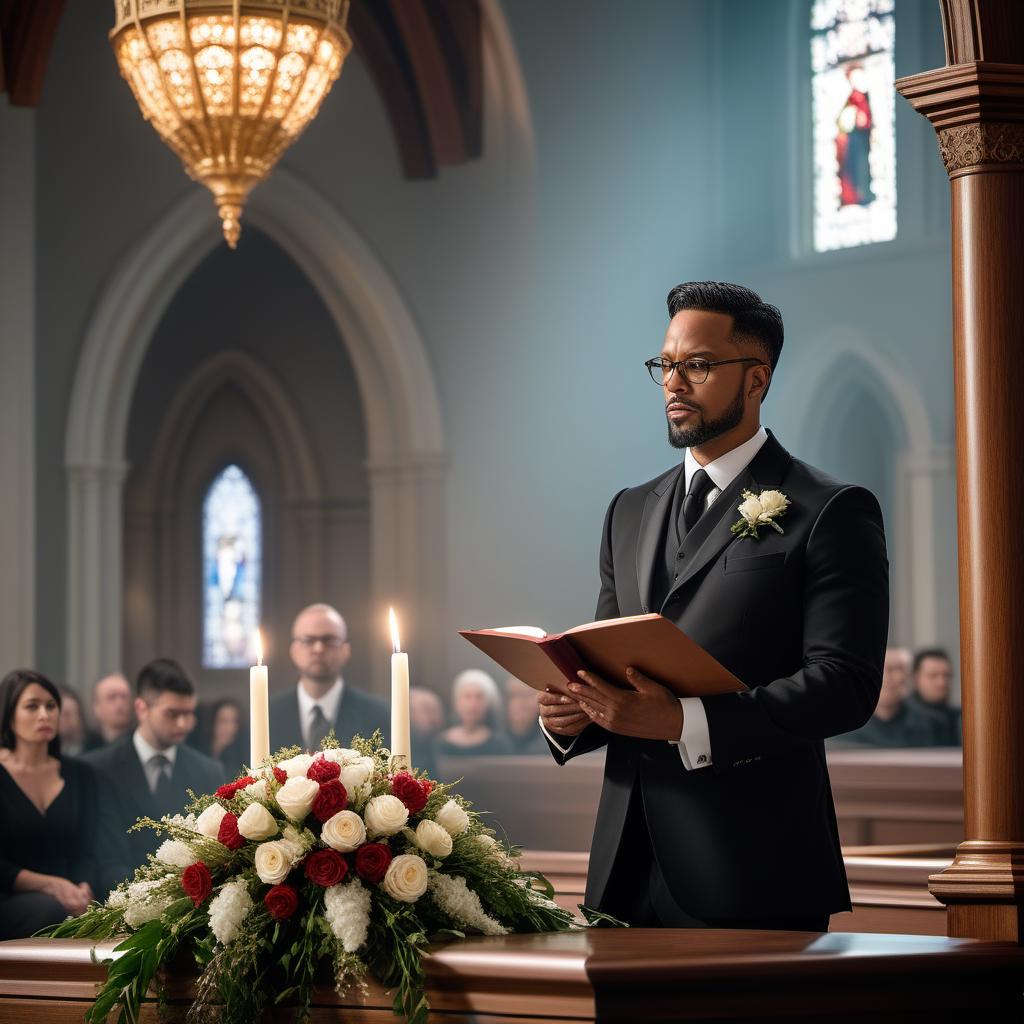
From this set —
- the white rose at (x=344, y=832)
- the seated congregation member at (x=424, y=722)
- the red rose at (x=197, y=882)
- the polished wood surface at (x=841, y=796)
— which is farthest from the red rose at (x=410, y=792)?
the seated congregation member at (x=424, y=722)

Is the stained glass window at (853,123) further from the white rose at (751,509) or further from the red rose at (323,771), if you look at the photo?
the red rose at (323,771)

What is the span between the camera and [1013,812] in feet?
11.1

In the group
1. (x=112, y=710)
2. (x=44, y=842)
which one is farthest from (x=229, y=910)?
(x=112, y=710)

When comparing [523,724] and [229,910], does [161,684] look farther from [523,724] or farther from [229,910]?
[229,910]

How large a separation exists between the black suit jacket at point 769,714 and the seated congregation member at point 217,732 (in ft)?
24.2

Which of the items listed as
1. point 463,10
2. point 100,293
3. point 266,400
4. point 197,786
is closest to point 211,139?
point 197,786

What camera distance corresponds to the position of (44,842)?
262 inches

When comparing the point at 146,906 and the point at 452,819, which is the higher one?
the point at 452,819

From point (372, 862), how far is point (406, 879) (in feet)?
0.19

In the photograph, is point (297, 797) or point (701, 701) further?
point (701, 701)

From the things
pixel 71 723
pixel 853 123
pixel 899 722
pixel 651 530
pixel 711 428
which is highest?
pixel 853 123

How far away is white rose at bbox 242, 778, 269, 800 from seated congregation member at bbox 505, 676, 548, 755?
27.2 ft

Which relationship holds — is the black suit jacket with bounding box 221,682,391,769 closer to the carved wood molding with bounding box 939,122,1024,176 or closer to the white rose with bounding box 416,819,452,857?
the carved wood molding with bounding box 939,122,1024,176

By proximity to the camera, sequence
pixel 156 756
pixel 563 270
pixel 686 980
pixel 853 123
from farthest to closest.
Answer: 1. pixel 853 123
2. pixel 563 270
3. pixel 156 756
4. pixel 686 980
